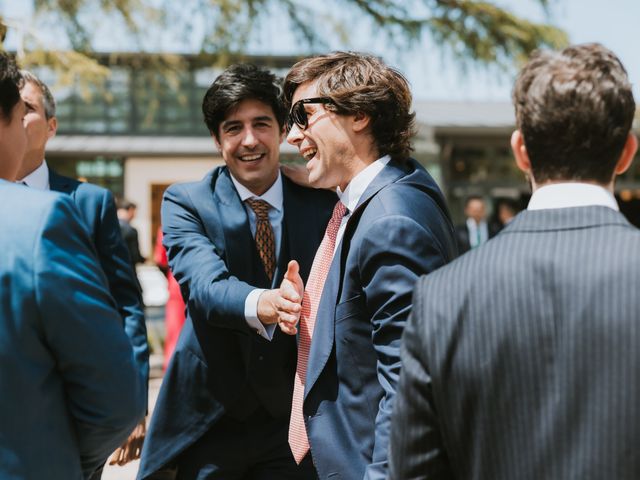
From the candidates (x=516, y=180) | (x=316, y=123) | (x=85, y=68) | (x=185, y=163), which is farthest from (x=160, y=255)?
(x=185, y=163)

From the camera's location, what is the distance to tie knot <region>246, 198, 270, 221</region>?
3.15 m

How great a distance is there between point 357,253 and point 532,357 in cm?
74

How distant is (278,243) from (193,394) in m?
0.62

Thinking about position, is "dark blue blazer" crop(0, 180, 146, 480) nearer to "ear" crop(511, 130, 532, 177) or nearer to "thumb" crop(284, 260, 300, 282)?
"thumb" crop(284, 260, 300, 282)

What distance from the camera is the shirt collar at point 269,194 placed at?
318 centimetres

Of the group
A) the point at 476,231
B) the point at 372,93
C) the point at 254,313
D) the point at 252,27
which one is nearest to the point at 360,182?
the point at 372,93

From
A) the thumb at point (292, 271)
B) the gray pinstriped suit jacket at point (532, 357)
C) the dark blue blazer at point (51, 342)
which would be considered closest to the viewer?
Result: the gray pinstriped suit jacket at point (532, 357)

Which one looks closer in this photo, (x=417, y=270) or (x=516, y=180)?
(x=417, y=270)

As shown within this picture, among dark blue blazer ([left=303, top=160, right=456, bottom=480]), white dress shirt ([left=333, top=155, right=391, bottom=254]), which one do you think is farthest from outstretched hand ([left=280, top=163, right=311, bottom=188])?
dark blue blazer ([left=303, top=160, right=456, bottom=480])

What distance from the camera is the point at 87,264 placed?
179cm

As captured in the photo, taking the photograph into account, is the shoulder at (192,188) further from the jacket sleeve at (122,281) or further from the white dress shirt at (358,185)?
the white dress shirt at (358,185)

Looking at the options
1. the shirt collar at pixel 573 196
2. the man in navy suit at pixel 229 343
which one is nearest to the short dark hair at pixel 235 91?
the man in navy suit at pixel 229 343

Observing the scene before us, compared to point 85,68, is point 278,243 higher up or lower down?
lower down

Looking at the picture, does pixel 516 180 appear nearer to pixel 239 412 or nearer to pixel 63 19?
pixel 63 19
